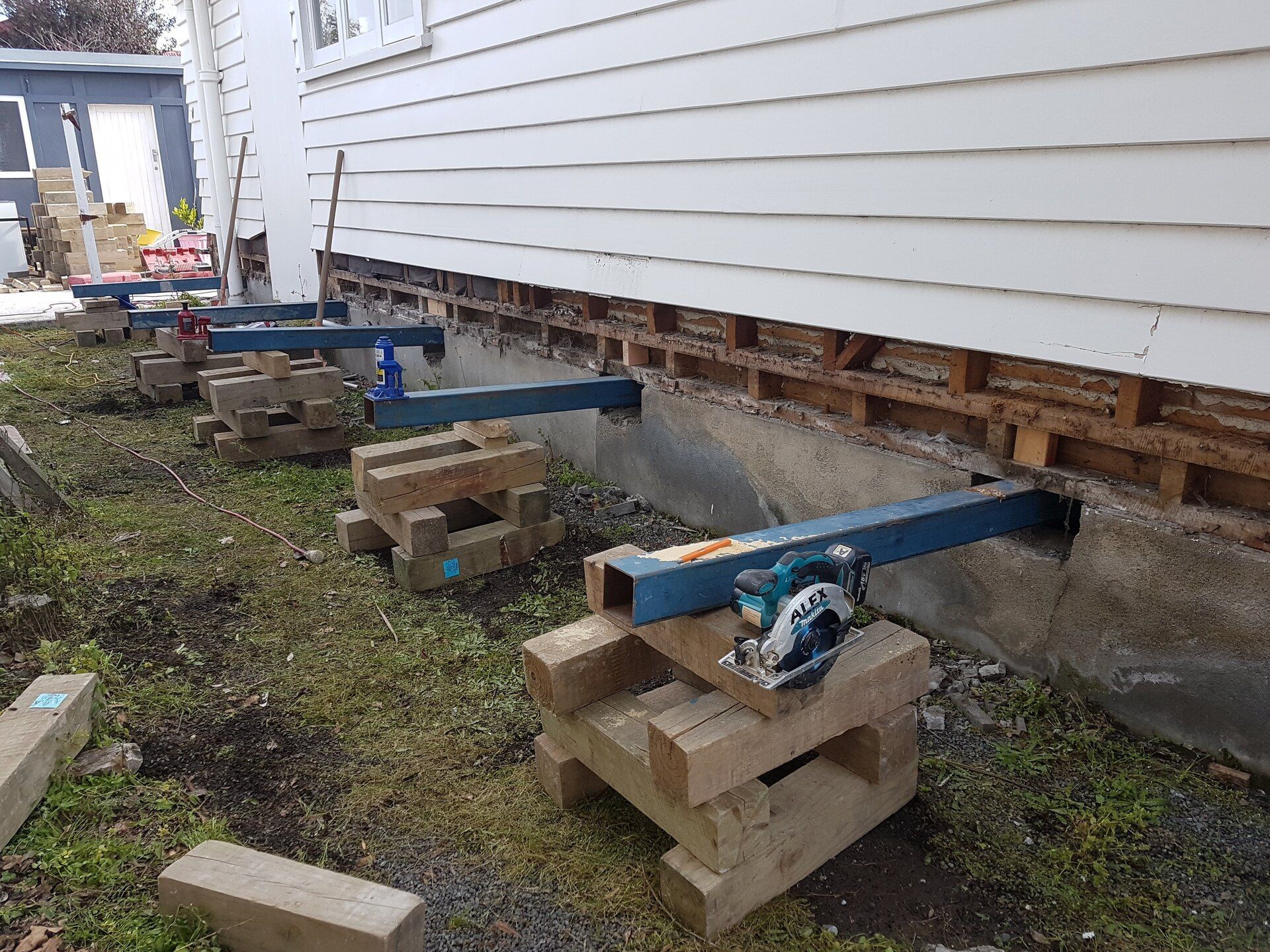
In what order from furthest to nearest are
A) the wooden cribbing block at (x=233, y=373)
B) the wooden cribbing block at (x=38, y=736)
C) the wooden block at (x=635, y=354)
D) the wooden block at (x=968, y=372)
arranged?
the wooden cribbing block at (x=233, y=373)
the wooden block at (x=635, y=354)
the wooden block at (x=968, y=372)
the wooden cribbing block at (x=38, y=736)

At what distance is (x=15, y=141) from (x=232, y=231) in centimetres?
1409

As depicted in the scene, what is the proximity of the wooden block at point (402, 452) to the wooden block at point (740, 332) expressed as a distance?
5.28 feet

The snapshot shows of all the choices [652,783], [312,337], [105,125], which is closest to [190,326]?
[312,337]

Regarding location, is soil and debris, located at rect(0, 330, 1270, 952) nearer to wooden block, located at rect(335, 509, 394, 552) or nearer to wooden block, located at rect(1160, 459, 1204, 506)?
wooden block, located at rect(335, 509, 394, 552)

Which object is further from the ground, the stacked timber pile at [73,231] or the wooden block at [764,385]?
the stacked timber pile at [73,231]

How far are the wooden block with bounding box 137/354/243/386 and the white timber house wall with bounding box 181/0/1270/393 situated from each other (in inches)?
126

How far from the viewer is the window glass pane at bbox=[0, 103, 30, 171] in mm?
20672

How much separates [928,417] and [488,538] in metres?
2.27

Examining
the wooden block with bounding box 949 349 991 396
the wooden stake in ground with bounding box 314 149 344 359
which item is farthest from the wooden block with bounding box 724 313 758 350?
the wooden stake in ground with bounding box 314 149 344 359

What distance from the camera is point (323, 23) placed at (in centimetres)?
843

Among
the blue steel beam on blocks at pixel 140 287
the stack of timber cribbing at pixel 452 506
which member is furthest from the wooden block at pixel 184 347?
the stack of timber cribbing at pixel 452 506

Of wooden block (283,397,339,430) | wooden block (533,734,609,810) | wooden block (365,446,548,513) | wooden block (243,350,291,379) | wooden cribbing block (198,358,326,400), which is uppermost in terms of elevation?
wooden block (243,350,291,379)

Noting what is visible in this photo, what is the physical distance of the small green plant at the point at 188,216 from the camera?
74.6 ft

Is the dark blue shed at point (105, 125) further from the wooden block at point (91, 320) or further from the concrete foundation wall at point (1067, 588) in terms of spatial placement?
the concrete foundation wall at point (1067, 588)
